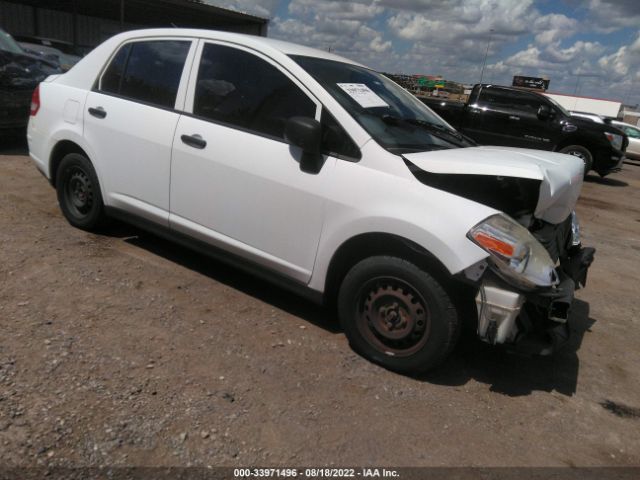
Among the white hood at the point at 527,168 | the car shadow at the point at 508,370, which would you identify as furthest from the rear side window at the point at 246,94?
the car shadow at the point at 508,370

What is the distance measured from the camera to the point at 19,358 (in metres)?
2.75

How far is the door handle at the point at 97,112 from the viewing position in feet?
13.4

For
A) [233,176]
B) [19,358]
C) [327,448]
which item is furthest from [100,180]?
[327,448]

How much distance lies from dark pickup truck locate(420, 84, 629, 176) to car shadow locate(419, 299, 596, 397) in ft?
29.6

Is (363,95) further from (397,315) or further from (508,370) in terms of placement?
(508,370)

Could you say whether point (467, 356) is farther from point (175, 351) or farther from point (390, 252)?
point (175, 351)

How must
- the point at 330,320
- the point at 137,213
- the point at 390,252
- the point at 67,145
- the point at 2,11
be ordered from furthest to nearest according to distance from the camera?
the point at 2,11 < the point at 67,145 < the point at 137,213 < the point at 330,320 < the point at 390,252

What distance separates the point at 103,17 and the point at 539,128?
3521 centimetres

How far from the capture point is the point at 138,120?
386cm

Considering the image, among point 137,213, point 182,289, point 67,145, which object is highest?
point 67,145

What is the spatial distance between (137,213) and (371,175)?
2.06 meters

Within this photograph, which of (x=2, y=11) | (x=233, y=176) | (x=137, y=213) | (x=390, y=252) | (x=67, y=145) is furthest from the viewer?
(x=2, y=11)

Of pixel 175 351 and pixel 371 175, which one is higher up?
pixel 371 175

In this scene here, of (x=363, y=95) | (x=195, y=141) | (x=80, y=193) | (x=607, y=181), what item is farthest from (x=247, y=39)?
(x=607, y=181)
